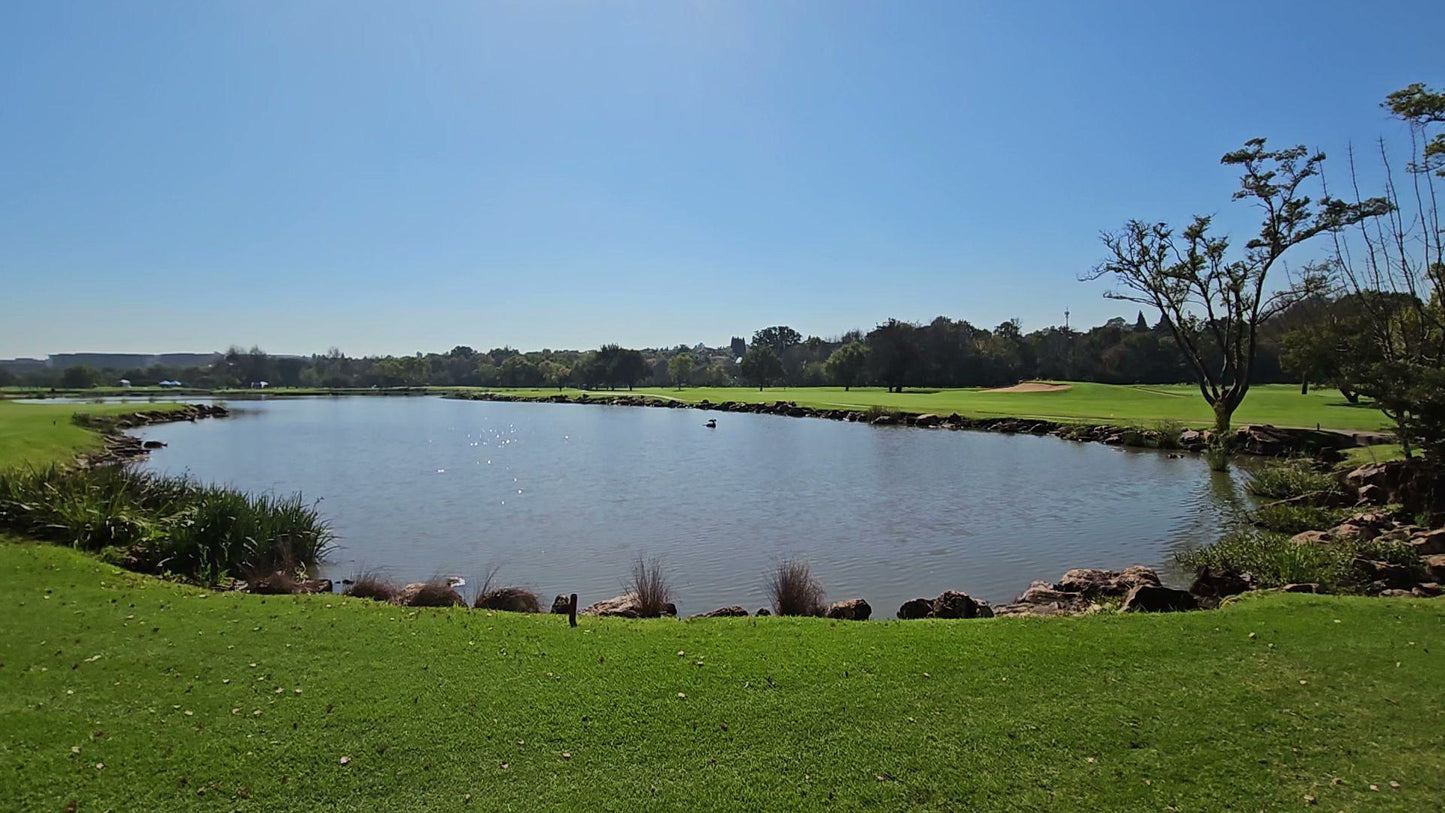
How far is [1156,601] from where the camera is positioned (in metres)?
8.98

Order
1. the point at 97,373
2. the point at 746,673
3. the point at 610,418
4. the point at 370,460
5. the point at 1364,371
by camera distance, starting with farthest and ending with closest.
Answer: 1. the point at 97,373
2. the point at 610,418
3. the point at 370,460
4. the point at 1364,371
5. the point at 746,673

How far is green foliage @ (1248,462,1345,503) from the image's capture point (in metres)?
17.3

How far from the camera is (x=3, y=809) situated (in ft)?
14.5

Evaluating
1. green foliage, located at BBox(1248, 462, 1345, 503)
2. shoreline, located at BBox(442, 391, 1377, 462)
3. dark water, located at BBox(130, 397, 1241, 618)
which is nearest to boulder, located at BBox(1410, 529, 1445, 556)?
dark water, located at BBox(130, 397, 1241, 618)

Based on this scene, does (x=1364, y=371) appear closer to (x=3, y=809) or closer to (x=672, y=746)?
(x=672, y=746)

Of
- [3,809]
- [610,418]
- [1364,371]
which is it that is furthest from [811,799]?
[610,418]

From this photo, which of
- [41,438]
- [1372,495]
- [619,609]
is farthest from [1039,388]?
[619,609]

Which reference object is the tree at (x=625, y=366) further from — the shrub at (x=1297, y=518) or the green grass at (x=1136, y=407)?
the shrub at (x=1297, y=518)

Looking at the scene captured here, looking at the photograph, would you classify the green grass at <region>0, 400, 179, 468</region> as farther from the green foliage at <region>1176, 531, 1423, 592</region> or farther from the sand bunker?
the sand bunker

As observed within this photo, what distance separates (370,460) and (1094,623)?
29.6 metres

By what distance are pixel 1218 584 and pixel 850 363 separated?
8525 centimetres

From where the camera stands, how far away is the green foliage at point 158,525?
469 inches

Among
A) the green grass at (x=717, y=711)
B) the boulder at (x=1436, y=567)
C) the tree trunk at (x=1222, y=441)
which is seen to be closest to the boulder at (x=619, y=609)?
the green grass at (x=717, y=711)

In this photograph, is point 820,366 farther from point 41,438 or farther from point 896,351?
point 41,438
